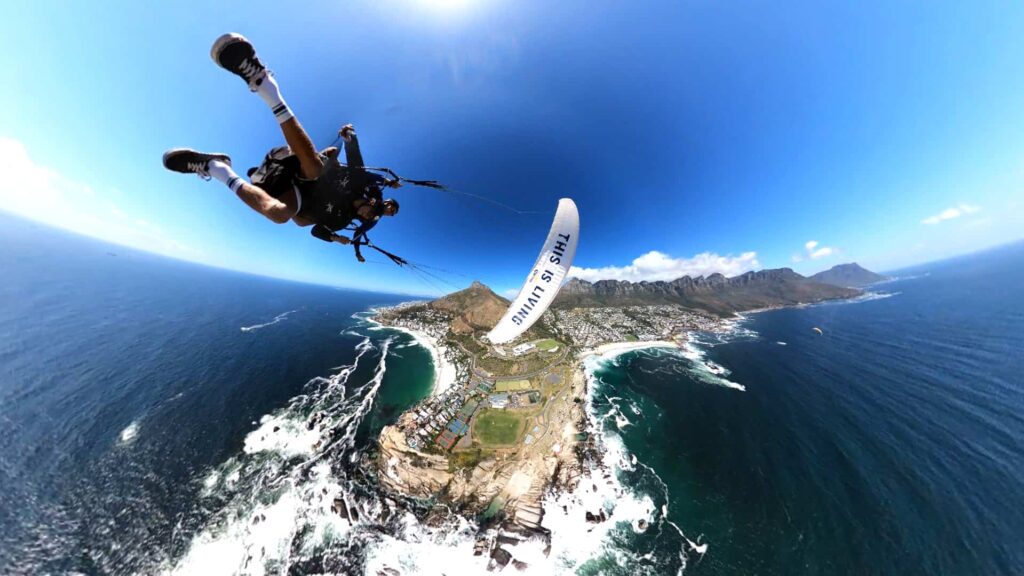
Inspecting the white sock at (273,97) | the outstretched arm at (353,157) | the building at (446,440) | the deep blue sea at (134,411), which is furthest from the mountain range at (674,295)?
the white sock at (273,97)

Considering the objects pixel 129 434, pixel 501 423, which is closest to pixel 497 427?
pixel 501 423

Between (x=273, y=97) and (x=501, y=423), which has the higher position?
(x=273, y=97)

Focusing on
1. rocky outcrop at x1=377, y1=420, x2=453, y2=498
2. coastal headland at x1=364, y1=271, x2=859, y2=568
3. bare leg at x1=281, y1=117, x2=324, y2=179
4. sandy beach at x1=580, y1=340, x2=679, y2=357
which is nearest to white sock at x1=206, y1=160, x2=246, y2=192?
bare leg at x1=281, y1=117, x2=324, y2=179

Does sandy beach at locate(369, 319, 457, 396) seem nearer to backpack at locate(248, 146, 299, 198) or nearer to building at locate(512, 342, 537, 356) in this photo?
building at locate(512, 342, 537, 356)

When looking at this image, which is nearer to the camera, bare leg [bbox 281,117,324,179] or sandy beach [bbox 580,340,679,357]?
bare leg [bbox 281,117,324,179]

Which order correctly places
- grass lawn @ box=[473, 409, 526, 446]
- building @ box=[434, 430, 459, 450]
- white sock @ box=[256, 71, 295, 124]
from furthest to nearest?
grass lawn @ box=[473, 409, 526, 446] → building @ box=[434, 430, 459, 450] → white sock @ box=[256, 71, 295, 124]

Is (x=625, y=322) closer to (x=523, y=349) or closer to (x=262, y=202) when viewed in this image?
(x=523, y=349)
